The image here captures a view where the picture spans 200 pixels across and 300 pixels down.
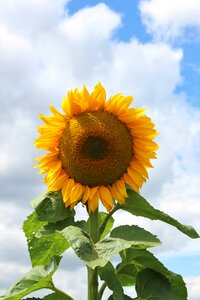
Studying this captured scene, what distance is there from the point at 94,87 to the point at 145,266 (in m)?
1.75

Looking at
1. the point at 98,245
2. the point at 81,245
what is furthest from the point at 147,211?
the point at 81,245

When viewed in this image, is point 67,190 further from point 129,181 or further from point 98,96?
point 98,96

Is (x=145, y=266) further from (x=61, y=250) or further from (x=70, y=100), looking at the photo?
(x=70, y=100)

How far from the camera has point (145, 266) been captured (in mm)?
5594

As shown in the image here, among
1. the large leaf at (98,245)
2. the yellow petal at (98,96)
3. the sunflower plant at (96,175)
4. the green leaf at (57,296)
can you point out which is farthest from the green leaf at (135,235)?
the yellow petal at (98,96)

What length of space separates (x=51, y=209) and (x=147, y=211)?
0.88 m

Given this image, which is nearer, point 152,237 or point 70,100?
point 152,237

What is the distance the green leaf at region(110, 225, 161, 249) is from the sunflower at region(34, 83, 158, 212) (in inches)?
13.3

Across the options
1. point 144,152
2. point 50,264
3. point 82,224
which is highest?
point 144,152

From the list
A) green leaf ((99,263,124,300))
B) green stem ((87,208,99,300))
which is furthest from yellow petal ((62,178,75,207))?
green leaf ((99,263,124,300))

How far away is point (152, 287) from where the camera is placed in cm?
546

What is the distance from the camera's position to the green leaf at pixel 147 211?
17.6 ft

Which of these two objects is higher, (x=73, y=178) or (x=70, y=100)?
(x=70, y=100)

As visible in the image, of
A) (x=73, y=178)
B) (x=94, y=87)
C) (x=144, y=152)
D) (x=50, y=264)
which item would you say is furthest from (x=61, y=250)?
(x=94, y=87)
